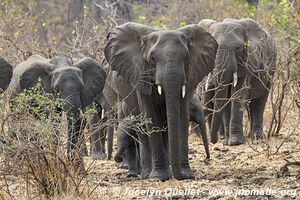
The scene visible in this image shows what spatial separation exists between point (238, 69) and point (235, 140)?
103cm

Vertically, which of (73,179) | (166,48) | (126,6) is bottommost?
(126,6)

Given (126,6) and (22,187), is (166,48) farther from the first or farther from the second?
(126,6)

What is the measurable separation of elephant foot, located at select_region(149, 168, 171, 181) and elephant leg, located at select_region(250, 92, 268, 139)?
4.05m

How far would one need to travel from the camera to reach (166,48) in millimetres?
9977

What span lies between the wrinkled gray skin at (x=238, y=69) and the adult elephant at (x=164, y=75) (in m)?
2.40

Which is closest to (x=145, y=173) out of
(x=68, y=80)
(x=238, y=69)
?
(x=68, y=80)

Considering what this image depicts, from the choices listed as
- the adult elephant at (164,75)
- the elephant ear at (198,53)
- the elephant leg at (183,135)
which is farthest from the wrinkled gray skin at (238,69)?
the elephant leg at (183,135)

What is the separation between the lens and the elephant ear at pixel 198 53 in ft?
34.7

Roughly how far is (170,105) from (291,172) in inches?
53.8

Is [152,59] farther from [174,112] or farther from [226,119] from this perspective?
[226,119]

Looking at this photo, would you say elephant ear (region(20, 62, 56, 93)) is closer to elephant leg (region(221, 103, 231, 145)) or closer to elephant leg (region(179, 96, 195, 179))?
elephant leg (region(179, 96, 195, 179))

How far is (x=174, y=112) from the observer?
9844 mm

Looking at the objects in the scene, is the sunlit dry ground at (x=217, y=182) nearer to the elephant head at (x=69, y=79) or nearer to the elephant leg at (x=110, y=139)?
the elephant leg at (x=110, y=139)

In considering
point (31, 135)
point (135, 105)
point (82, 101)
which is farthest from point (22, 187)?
point (82, 101)
